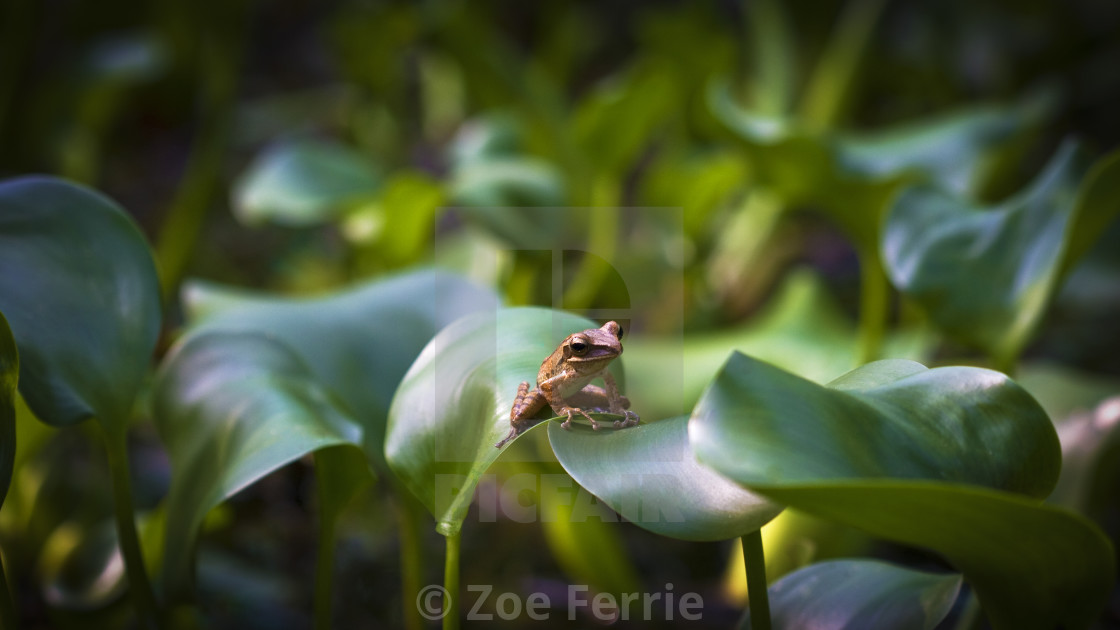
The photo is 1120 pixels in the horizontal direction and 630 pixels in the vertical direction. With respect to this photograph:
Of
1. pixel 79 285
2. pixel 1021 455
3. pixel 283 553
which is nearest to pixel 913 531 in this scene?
A: pixel 1021 455

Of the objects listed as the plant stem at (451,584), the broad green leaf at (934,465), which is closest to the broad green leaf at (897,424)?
the broad green leaf at (934,465)

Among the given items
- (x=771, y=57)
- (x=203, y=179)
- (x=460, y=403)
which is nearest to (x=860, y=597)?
(x=460, y=403)

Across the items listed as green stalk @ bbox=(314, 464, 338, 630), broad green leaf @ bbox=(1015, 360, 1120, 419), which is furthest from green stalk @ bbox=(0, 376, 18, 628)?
broad green leaf @ bbox=(1015, 360, 1120, 419)

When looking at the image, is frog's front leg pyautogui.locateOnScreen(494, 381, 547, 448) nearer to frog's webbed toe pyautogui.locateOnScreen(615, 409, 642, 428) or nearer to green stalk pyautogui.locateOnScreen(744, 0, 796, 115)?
frog's webbed toe pyautogui.locateOnScreen(615, 409, 642, 428)

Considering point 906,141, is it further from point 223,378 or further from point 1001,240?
point 223,378

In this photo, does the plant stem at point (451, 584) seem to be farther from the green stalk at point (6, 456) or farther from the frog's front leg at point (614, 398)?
the green stalk at point (6, 456)
